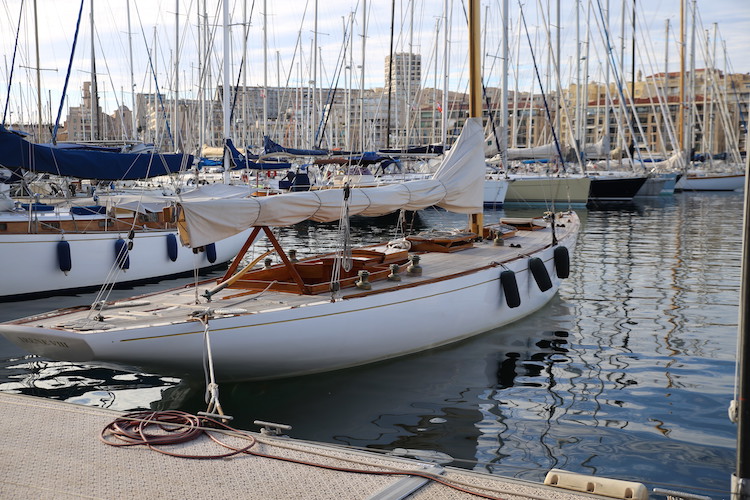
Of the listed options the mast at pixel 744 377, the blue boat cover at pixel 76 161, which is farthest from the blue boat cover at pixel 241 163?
the mast at pixel 744 377

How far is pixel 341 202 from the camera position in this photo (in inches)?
400

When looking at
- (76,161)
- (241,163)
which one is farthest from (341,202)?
(241,163)

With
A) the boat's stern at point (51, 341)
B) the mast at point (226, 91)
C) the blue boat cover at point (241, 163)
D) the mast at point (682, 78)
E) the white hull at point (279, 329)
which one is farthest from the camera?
the mast at point (682, 78)

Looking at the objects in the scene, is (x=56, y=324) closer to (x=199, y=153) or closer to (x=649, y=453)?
(x=649, y=453)

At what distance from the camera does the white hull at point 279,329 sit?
8195 millimetres

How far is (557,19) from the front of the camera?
1626 inches

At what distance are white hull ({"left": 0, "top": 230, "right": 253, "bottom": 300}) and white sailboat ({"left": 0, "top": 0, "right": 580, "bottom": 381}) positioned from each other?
162 inches

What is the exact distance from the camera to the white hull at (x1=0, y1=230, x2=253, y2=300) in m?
15.0

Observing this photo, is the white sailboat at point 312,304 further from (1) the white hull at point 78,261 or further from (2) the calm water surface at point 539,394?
(1) the white hull at point 78,261

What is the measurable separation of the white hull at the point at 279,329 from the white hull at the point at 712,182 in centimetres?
4477

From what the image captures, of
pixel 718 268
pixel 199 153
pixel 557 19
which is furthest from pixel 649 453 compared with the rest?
pixel 557 19

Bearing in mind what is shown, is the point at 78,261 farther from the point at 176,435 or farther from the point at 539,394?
the point at 176,435

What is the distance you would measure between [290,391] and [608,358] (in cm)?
483

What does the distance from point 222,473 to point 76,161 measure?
13068 mm
